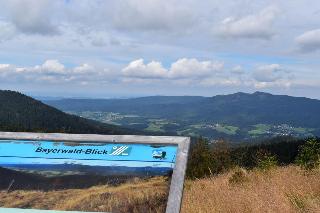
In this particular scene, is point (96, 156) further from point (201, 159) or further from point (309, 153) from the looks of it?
point (201, 159)

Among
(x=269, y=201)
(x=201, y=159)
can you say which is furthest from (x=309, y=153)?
(x=201, y=159)

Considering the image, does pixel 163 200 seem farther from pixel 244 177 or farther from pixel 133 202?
pixel 244 177

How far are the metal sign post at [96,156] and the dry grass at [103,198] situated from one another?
114mm

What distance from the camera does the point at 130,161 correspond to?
3850 millimetres

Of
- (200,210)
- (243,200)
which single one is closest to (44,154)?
(200,210)

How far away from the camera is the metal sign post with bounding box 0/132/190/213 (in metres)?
3.81

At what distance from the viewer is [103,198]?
3873 mm

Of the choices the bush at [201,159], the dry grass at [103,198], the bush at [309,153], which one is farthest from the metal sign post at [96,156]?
the bush at [201,159]

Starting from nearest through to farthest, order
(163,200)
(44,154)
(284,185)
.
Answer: (163,200)
(44,154)
(284,185)

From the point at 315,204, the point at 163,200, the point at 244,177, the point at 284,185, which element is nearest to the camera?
the point at 163,200

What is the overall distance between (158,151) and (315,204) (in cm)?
311

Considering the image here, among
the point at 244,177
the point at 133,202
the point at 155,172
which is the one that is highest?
the point at 155,172

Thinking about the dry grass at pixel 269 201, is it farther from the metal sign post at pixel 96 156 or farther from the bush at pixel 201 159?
the bush at pixel 201 159

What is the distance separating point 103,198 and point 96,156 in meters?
0.37
